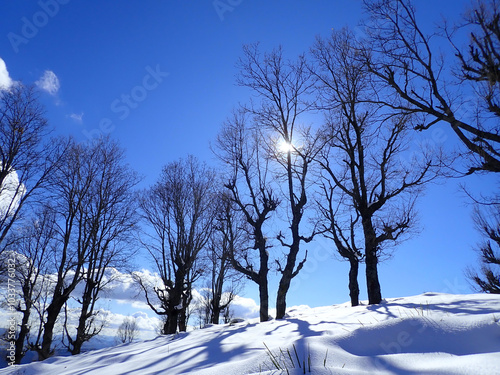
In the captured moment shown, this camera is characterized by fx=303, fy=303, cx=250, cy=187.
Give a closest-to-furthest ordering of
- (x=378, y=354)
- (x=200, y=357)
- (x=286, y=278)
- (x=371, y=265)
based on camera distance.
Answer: (x=378, y=354) → (x=200, y=357) → (x=371, y=265) → (x=286, y=278)

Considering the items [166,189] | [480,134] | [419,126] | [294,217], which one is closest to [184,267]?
[166,189]

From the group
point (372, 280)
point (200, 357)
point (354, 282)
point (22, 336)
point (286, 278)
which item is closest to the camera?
point (200, 357)

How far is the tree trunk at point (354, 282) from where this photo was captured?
14.6 meters

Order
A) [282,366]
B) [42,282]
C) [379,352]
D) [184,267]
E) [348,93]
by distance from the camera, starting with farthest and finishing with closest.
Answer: [42,282], [184,267], [348,93], [379,352], [282,366]

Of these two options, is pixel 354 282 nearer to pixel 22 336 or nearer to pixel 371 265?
pixel 371 265

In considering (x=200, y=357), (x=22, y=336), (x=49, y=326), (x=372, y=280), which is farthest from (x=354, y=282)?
(x=22, y=336)

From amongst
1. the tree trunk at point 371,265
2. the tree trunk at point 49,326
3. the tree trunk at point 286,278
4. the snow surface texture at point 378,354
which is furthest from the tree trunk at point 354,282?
the tree trunk at point 49,326

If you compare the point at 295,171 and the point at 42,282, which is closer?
the point at 295,171

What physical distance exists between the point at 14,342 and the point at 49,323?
8200mm

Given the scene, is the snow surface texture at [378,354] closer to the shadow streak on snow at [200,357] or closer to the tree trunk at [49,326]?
the shadow streak on snow at [200,357]

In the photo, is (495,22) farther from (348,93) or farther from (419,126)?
(348,93)

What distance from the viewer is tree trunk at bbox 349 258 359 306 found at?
14.6m

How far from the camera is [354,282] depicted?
48.7 feet

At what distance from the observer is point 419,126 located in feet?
23.7
